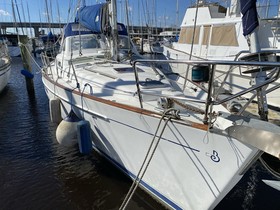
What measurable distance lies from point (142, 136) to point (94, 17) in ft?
15.0

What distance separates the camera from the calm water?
4750 millimetres

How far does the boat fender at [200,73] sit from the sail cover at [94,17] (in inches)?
187

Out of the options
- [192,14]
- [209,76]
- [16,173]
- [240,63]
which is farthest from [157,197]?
[192,14]

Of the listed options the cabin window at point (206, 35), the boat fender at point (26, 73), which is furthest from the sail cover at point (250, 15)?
the boat fender at point (26, 73)

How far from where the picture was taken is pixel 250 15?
338 centimetres

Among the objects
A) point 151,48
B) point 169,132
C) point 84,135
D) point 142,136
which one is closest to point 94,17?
point 84,135

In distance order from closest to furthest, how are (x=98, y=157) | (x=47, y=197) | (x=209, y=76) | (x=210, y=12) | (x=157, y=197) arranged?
(x=209, y=76) < (x=157, y=197) < (x=47, y=197) < (x=98, y=157) < (x=210, y=12)

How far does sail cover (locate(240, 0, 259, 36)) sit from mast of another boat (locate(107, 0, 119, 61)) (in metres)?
3.92

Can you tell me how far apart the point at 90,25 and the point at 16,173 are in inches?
171

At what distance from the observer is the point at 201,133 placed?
3.31 m

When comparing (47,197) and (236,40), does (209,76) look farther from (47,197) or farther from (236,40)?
(236,40)

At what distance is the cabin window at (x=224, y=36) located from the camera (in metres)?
10.0

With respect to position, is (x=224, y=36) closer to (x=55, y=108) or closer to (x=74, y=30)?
(x=74, y=30)

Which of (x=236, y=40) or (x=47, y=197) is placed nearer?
(x=47, y=197)
